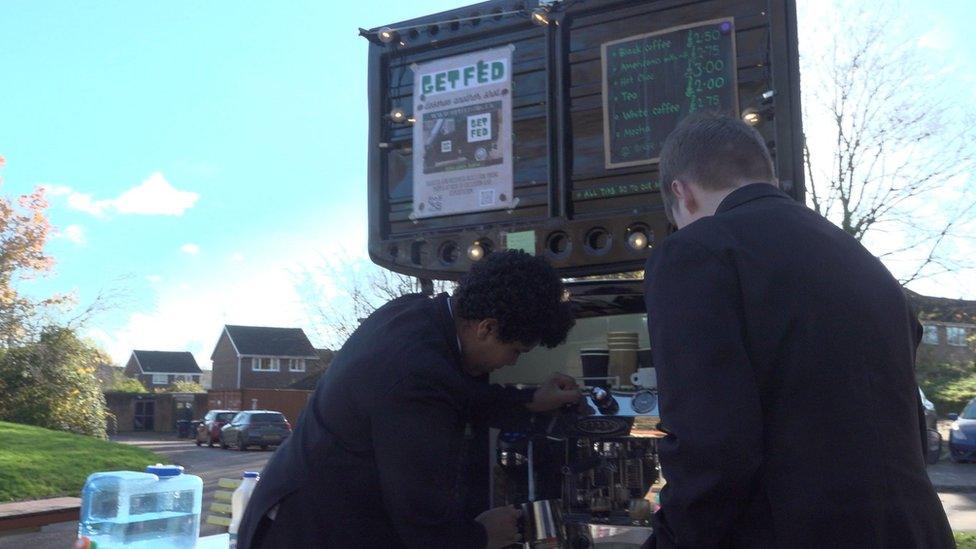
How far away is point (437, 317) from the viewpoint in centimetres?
233

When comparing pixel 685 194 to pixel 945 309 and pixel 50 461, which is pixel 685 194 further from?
pixel 945 309

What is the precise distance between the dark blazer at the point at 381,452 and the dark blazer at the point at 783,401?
618 millimetres

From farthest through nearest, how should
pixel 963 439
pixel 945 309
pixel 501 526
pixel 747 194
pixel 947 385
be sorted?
1. pixel 947 385
2. pixel 945 309
3. pixel 963 439
4. pixel 501 526
5. pixel 747 194

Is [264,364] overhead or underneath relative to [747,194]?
overhead

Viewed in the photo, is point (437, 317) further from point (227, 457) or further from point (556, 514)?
point (227, 457)

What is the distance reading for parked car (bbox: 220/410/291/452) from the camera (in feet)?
95.9

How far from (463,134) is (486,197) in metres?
0.31

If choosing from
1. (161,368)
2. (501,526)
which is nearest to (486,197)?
(501,526)

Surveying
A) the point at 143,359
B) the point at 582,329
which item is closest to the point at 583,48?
the point at 582,329

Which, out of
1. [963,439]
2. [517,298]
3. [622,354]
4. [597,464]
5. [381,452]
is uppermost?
[517,298]

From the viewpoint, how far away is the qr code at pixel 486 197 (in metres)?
3.85

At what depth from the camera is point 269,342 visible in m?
64.1

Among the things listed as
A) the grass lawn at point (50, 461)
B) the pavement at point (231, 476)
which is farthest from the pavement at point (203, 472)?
the grass lawn at point (50, 461)

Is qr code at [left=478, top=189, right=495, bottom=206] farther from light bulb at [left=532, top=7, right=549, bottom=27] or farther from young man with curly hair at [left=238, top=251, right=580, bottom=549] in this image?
→ young man with curly hair at [left=238, top=251, right=580, bottom=549]
